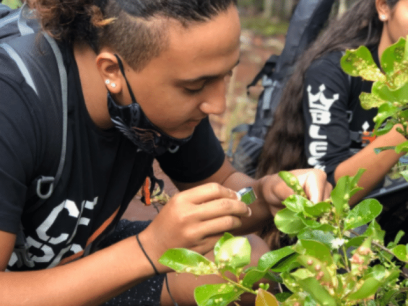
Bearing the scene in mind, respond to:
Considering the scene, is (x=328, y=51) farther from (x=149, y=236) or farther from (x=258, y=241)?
(x=149, y=236)

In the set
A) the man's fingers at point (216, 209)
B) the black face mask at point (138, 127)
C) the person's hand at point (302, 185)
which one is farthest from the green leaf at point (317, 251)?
the black face mask at point (138, 127)

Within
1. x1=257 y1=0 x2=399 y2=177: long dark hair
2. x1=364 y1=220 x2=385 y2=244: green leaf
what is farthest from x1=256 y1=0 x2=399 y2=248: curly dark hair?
x1=364 y1=220 x2=385 y2=244: green leaf

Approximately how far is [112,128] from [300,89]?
44.7 inches

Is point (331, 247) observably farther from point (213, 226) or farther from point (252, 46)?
point (252, 46)

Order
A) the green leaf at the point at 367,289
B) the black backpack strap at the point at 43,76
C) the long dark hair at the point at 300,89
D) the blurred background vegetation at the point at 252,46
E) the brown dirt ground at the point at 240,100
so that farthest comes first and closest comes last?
the blurred background vegetation at the point at 252,46 < the brown dirt ground at the point at 240,100 < the long dark hair at the point at 300,89 < the black backpack strap at the point at 43,76 < the green leaf at the point at 367,289

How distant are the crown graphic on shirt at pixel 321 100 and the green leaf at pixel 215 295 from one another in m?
1.62

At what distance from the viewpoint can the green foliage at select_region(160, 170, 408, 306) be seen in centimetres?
67

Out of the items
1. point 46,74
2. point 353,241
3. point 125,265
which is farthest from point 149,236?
point 353,241

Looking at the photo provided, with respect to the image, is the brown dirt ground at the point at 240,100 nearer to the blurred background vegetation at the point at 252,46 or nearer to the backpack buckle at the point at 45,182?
the blurred background vegetation at the point at 252,46

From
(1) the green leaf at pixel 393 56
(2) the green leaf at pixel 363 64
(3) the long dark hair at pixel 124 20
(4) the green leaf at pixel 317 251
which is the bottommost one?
(4) the green leaf at pixel 317 251

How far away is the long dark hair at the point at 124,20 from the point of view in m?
1.25

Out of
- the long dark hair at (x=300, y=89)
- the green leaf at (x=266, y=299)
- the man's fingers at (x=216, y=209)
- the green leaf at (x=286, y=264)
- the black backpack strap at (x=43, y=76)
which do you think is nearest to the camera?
the green leaf at (x=266, y=299)

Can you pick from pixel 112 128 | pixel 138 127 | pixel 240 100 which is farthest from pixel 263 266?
pixel 240 100

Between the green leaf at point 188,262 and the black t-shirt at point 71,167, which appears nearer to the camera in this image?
the green leaf at point 188,262
